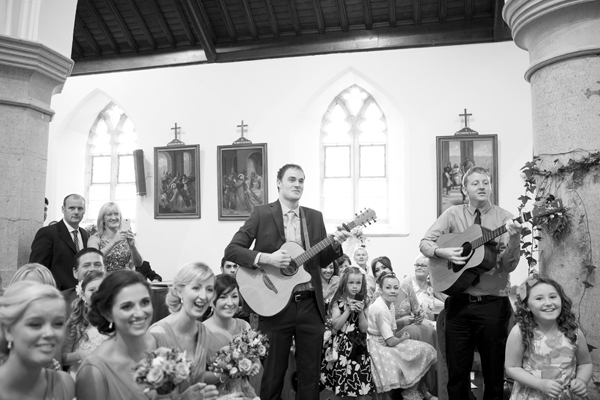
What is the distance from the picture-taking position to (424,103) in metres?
9.77

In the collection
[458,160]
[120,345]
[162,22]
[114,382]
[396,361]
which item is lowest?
[396,361]

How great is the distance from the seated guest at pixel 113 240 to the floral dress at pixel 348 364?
1.93m

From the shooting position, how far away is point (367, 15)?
9.80m

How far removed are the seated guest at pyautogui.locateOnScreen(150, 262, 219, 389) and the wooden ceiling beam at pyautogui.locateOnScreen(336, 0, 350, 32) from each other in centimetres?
764

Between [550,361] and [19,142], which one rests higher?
[19,142]

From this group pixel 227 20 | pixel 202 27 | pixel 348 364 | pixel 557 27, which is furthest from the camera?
pixel 227 20

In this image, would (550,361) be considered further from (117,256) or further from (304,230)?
(117,256)

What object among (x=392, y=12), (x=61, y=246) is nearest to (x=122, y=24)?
(x=392, y=12)

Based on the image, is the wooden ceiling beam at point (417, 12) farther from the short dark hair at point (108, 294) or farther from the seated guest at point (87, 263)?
the short dark hair at point (108, 294)

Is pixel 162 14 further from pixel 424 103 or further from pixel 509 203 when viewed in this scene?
pixel 509 203

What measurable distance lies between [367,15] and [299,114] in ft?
6.84

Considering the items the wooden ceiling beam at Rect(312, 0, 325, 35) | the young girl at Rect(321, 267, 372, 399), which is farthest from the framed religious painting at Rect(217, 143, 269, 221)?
the young girl at Rect(321, 267, 372, 399)

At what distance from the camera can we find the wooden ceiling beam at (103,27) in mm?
10358

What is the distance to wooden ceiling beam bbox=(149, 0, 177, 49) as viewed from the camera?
1019 cm
